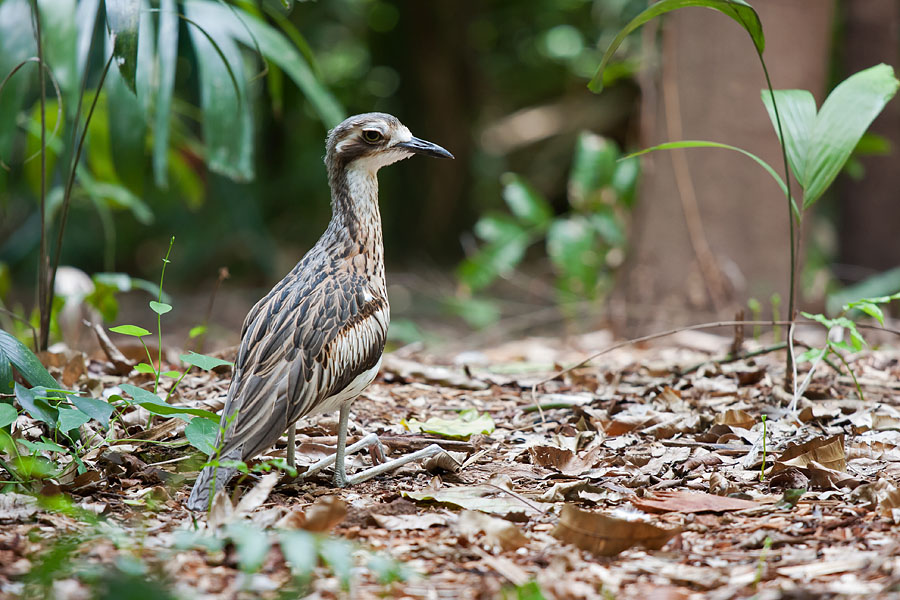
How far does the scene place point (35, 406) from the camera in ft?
9.47

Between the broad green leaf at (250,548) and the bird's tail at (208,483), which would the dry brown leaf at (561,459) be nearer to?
the bird's tail at (208,483)

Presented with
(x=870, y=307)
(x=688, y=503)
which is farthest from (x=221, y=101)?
(x=870, y=307)

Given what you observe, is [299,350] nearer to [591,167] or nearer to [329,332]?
[329,332]

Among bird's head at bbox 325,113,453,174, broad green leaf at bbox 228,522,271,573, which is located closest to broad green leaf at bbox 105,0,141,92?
bird's head at bbox 325,113,453,174

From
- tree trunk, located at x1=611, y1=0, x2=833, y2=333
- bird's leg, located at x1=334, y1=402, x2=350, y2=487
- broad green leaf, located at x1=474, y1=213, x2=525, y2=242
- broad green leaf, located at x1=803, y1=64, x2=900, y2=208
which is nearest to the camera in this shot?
bird's leg, located at x1=334, y1=402, x2=350, y2=487

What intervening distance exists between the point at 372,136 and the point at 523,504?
1.60 meters

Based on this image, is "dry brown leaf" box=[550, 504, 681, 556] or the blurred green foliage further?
the blurred green foliage

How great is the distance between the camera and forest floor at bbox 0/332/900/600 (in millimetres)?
2252

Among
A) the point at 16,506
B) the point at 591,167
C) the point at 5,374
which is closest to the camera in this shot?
the point at 16,506

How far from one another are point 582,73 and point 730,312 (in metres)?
7.09

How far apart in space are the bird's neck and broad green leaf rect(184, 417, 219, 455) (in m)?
0.94

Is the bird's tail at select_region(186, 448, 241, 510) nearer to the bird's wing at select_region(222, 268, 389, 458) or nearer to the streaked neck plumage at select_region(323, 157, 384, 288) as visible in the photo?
the bird's wing at select_region(222, 268, 389, 458)

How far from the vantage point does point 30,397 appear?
289cm

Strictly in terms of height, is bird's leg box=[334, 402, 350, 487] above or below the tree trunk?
below
